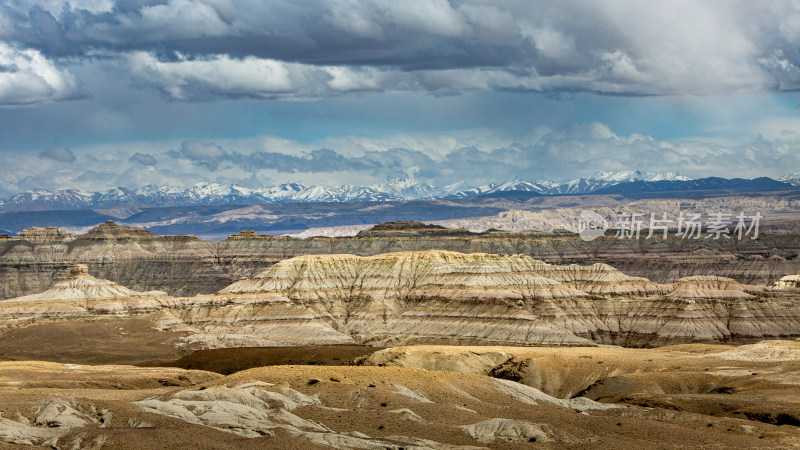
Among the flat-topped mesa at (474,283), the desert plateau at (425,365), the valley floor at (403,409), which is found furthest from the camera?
the flat-topped mesa at (474,283)

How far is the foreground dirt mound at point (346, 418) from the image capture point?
62406 millimetres

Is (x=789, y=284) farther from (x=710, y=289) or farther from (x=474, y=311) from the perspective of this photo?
(x=474, y=311)

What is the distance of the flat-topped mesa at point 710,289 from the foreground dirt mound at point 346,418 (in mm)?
95909

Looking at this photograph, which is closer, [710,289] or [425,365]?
[425,365]

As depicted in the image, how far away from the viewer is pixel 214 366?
5807 inches

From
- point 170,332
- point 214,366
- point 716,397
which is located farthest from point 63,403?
point 170,332

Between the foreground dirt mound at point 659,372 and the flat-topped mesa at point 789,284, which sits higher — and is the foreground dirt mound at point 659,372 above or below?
below

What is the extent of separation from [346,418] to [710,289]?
11872 centimetres

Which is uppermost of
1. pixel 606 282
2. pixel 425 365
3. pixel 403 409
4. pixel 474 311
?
pixel 403 409

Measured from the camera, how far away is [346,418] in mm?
69562

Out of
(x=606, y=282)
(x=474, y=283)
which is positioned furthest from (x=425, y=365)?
(x=606, y=282)

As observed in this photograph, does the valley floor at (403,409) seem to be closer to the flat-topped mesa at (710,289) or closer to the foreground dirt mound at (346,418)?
the foreground dirt mound at (346,418)

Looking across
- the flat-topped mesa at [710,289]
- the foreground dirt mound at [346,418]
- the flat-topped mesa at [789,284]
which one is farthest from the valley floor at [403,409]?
the flat-topped mesa at [789,284]

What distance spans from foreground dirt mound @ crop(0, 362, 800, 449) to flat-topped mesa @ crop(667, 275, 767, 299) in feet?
315
